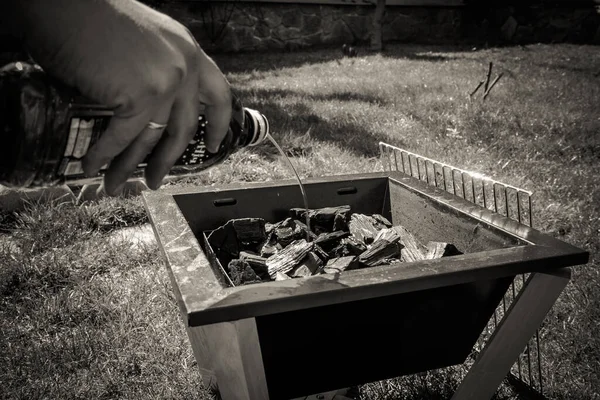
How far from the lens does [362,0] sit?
1143 cm

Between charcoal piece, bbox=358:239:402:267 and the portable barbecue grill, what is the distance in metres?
0.23

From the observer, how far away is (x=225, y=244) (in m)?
1.72

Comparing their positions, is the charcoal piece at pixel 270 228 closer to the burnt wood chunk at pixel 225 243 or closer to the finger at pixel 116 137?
the burnt wood chunk at pixel 225 243

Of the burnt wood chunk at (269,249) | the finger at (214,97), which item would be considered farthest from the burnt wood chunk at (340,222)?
the finger at (214,97)

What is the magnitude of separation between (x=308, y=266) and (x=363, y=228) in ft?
1.09

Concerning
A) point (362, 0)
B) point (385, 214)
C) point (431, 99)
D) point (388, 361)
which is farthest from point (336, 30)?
point (388, 361)

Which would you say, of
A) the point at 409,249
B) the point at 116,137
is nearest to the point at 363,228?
the point at 409,249

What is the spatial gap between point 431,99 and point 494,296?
15.0 ft

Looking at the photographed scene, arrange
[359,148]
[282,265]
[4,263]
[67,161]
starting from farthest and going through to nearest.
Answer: [359,148], [4,263], [282,265], [67,161]

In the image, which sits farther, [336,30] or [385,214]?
[336,30]

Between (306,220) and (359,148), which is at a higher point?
(306,220)

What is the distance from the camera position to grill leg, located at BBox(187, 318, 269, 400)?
100 cm

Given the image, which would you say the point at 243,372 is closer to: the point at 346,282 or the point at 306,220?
the point at 346,282

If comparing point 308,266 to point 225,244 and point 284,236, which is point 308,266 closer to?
point 284,236
